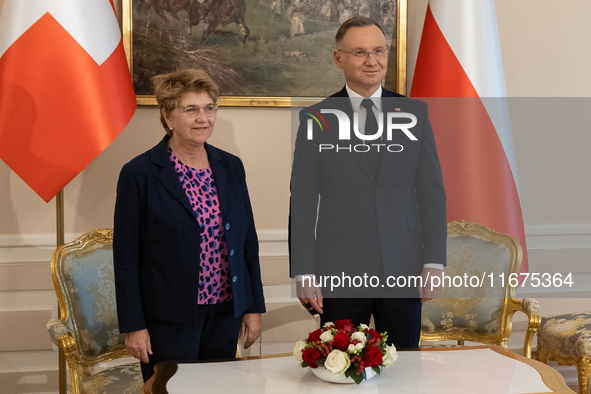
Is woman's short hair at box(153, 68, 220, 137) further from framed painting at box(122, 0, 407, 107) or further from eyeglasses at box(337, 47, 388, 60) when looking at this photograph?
framed painting at box(122, 0, 407, 107)

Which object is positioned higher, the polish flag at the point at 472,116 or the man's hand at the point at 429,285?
the polish flag at the point at 472,116

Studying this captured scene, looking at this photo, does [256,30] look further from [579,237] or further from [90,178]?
[579,237]

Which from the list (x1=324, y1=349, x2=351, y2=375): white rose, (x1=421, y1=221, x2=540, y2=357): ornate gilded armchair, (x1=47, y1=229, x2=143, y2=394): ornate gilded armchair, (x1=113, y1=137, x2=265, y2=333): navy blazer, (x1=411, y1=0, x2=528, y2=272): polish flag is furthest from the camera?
(x1=411, y1=0, x2=528, y2=272): polish flag

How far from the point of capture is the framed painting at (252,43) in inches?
117

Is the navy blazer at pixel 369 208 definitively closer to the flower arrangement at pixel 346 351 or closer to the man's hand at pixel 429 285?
the man's hand at pixel 429 285

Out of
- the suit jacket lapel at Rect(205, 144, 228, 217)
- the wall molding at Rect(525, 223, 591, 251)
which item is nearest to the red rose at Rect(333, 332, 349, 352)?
the suit jacket lapel at Rect(205, 144, 228, 217)

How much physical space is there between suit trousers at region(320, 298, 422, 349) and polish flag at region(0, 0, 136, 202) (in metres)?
1.44

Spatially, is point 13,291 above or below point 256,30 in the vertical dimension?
below

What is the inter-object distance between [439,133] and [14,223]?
2.47 metres

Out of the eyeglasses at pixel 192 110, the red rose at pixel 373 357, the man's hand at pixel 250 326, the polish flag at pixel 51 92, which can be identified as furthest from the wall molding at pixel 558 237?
the polish flag at pixel 51 92

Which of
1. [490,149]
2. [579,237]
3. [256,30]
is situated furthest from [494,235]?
[256,30]

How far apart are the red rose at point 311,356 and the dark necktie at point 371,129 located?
72cm

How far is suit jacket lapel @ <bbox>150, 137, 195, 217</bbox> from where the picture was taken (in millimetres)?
1791

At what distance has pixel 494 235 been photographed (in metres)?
2.86
